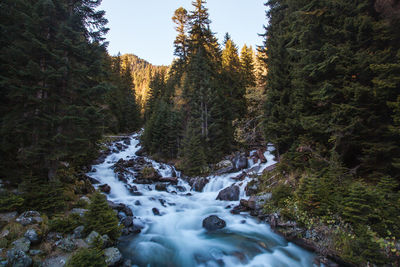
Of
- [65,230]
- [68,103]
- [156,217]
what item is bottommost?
[156,217]

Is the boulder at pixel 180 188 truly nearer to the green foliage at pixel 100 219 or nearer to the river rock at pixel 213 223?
the river rock at pixel 213 223

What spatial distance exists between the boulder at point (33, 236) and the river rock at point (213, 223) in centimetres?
768

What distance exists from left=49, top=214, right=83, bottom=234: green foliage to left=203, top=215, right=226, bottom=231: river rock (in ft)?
21.4

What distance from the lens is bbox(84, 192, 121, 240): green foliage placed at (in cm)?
736

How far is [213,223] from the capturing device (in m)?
11.0

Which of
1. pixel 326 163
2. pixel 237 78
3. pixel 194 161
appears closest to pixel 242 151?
pixel 194 161

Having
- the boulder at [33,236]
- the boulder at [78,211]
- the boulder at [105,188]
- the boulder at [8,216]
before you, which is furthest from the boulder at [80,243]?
the boulder at [105,188]

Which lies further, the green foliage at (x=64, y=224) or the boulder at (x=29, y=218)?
Result: the green foliage at (x=64, y=224)

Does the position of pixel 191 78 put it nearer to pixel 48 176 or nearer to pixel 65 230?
pixel 48 176

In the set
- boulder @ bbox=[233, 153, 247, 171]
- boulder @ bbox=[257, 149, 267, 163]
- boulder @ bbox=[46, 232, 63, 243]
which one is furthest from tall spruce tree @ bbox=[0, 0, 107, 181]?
boulder @ bbox=[257, 149, 267, 163]

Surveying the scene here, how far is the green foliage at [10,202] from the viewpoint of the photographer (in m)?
7.20

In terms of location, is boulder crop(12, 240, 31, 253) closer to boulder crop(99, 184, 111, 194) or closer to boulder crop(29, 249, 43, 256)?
boulder crop(29, 249, 43, 256)

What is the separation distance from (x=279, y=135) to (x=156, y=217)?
10775 mm

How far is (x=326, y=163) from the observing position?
980 cm
